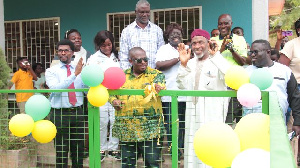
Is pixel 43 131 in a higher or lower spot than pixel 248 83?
lower

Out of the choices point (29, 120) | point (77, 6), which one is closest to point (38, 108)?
point (29, 120)

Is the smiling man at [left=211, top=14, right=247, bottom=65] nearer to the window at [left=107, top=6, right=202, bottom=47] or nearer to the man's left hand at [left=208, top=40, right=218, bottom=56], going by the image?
the man's left hand at [left=208, top=40, right=218, bottom=56]

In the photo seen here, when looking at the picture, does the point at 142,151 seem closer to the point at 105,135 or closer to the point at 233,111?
the point at 105,135

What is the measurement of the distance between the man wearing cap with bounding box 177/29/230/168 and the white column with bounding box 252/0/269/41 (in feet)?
8.71

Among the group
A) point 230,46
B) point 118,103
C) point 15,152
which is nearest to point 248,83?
point 118,103

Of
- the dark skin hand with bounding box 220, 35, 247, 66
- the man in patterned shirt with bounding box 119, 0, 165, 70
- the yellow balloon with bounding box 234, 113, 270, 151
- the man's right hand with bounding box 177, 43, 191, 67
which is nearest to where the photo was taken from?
the yellow balloon with bounding box 234, 113, 270, 151

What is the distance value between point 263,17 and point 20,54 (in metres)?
6.62

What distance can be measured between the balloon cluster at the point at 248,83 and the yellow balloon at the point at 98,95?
46.4 inches

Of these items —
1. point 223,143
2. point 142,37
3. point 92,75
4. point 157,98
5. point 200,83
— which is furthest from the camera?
point 142,37

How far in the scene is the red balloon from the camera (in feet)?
12.4

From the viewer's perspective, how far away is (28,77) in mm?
8117

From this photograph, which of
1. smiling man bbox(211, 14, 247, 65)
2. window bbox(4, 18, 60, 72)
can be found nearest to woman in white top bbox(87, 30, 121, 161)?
smiling man bbox(211, 14, 247, 65)

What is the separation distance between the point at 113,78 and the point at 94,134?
63cm

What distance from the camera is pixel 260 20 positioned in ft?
22.2
